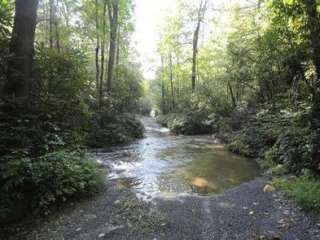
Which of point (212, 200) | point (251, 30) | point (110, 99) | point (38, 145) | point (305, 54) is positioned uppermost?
point (251, 30)

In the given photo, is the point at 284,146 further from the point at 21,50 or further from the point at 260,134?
the point at 21,50

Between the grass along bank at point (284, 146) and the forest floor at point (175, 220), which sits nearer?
the forest floor at point (175, 220)

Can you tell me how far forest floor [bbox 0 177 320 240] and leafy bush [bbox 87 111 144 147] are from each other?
6396 millimetres

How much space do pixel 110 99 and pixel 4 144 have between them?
9.08 meters

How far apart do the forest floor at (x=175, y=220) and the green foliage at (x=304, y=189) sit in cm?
16

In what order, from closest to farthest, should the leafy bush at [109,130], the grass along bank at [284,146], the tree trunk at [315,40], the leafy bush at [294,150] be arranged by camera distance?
1. the grass along bank at [284,146]
2. the leafy bush at [294,150]
3. the tree trunk at [315,40]
4. the leafy bush at [109,130]

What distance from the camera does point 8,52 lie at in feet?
16.6

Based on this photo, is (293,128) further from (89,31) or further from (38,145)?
(89,31)

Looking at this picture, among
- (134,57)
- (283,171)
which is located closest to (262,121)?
(283,171)

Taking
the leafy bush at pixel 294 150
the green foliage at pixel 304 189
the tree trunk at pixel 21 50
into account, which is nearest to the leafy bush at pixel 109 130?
the tree trunk at pixel 21 50

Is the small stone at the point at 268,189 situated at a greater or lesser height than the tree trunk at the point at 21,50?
lesser

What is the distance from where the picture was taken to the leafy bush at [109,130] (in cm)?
1118

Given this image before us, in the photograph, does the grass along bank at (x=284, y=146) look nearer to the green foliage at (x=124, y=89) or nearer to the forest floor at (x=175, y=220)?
the forest floor at (x=175, y=220)

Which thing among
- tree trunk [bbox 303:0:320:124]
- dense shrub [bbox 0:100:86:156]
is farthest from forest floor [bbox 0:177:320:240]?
tree trunk [bbox 303:0:320:124]
